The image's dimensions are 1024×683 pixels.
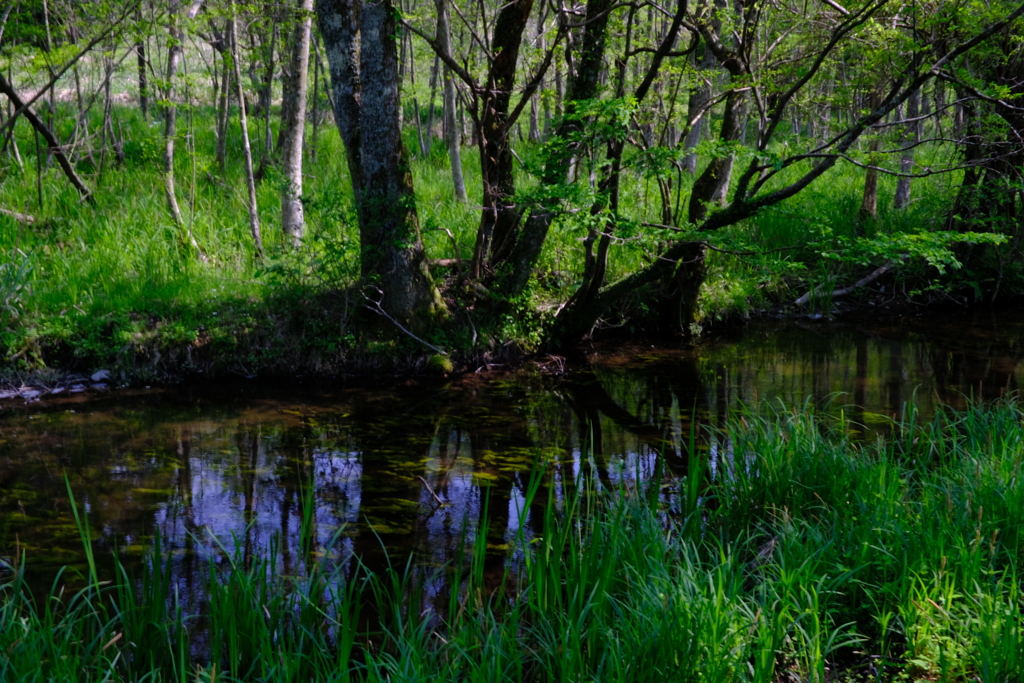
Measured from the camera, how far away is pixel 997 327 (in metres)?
9.90

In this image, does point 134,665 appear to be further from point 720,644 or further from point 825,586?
point 825,586

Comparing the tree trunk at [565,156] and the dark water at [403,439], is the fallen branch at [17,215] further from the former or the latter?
the tree trunk at [565,156]

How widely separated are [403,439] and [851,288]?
7.66m

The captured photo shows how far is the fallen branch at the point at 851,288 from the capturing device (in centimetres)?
1073

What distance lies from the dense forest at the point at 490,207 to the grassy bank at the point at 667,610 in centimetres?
328

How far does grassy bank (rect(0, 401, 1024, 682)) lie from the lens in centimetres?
242

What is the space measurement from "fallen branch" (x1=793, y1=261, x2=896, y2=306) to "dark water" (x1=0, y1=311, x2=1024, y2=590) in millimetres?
1319

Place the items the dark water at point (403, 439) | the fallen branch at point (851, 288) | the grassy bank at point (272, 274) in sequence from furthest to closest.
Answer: the fallen branch at point (851, 288)
the grassy bank at point (272, 274)
the dark water at point (403, 439)

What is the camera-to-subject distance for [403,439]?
20.7ft

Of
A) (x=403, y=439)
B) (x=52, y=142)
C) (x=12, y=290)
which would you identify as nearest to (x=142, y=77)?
(x=52, y=142)

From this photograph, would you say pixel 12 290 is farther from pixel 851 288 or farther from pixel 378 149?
pixel 851 288

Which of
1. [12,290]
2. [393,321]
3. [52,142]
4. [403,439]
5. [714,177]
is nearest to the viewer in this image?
[403,439]

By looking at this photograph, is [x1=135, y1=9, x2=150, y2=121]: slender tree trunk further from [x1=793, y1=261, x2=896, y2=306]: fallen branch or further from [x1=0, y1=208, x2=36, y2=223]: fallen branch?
[x1=793, y1=261, x2=896, y2=306]: fallen branch

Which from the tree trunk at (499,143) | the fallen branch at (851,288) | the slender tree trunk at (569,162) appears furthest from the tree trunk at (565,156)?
the fallen branch at (851,288)
